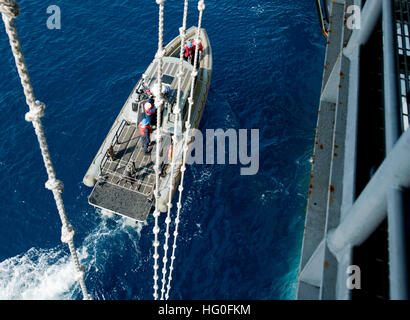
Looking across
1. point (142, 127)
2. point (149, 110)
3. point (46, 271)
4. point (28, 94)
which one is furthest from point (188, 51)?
point (28, 94)

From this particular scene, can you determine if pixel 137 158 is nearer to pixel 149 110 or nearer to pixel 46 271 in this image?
pixel 149 110

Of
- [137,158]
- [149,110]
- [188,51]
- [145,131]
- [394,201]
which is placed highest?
[188,51]

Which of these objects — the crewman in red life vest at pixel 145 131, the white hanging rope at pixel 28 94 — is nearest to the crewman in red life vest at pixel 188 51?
the crewman in red life vest at pixel 145 131

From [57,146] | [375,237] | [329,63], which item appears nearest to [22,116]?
[57,146]

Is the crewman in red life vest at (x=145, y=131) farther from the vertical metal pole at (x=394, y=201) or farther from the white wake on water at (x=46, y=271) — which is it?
the vertical metal pole at (x=394, y=201)

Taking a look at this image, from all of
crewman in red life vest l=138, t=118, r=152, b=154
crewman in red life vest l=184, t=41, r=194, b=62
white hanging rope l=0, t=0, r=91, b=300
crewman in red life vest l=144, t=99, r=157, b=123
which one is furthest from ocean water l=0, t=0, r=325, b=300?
white hanging rope l=0, t=0, r=91, b=300

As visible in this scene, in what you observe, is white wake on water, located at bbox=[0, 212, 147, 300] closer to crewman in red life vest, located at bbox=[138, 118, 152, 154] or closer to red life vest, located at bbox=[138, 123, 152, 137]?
crewman in red life vest, located at bbox=[138, 118, 152, 154]

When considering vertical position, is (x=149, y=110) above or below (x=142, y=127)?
above
